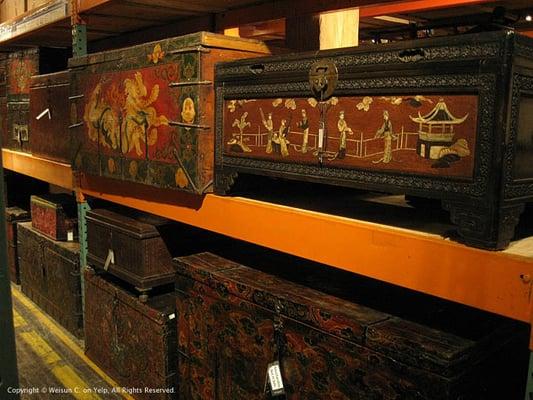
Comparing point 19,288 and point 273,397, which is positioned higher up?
point 273,397

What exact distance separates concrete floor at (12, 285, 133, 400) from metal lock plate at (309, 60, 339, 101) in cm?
156

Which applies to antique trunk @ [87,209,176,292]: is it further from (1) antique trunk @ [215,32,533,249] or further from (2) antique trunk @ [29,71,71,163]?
(1) antique trunk @ [215,32,533,249]

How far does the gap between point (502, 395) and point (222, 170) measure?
898 mm

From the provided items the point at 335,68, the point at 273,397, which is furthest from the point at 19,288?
the point at 335,68

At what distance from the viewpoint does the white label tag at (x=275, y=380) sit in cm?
128

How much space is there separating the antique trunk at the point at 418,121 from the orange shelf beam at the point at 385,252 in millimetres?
52

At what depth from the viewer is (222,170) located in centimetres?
144

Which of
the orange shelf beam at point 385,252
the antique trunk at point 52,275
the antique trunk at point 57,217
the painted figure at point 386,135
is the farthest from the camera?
the antique trunk at point 57,217

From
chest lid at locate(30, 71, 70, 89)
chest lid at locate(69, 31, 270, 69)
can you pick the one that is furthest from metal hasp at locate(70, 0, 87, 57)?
chest lid at locate(69, 31, 270, 69)

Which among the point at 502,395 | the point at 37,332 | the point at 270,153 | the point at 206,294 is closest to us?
the point at 502,395

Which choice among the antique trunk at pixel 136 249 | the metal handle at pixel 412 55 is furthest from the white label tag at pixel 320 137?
the antique trunk at pixel 136 249

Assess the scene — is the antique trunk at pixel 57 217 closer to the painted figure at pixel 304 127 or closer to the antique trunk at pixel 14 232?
the antique trunk at pixel 14 232

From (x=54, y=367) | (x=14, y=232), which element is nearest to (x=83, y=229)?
(x=54, y=367)

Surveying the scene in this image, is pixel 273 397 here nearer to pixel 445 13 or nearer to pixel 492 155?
pixel 492 155
